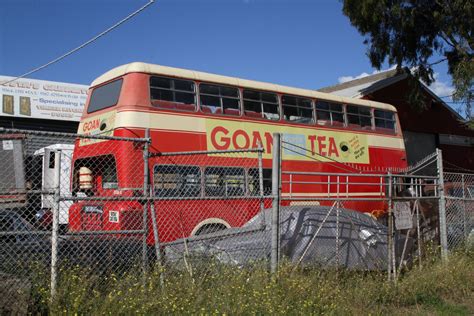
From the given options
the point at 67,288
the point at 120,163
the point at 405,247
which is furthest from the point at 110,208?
the point at 405,247

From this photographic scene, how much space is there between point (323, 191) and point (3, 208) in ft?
24.9

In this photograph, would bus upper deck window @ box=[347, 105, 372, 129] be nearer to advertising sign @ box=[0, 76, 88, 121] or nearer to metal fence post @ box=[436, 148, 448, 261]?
metal fence post @ box=[436, 148, 448, 261]

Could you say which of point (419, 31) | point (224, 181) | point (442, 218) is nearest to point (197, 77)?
point (224, 181)

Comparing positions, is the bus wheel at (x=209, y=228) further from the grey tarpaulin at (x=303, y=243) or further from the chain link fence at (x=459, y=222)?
the chain link fence at (x=459, y=222)

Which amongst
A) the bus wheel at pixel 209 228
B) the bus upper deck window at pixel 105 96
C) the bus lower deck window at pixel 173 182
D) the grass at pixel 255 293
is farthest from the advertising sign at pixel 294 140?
the grass at pixel 255 293

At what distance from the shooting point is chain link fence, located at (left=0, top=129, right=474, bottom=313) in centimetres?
578

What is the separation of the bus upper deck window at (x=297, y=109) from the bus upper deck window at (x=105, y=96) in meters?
4.06

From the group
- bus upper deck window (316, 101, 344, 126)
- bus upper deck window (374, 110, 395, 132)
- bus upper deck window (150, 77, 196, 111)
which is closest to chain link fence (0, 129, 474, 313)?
bus upper deck window (150, 77, 196, 111)

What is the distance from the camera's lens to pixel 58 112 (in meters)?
20.5

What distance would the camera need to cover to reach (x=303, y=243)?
7.46 meters

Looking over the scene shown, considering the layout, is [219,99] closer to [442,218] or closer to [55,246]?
[442,218]

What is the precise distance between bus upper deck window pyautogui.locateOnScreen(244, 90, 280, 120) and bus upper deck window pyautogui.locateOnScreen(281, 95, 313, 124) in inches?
11.3

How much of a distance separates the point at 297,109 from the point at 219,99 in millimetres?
2390

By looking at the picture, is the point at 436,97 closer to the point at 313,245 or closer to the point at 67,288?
the point at 313,245
